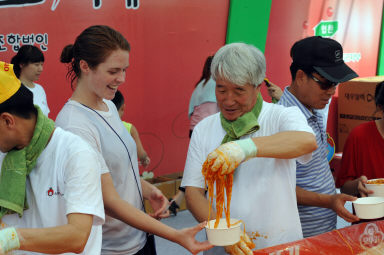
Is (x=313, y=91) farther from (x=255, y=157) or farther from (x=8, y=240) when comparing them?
(x=8, y=240)

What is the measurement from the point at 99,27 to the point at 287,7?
5169mm

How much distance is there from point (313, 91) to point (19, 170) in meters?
1.29

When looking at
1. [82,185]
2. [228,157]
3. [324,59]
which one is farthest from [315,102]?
[82,185]

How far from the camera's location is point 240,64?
1.69 meters

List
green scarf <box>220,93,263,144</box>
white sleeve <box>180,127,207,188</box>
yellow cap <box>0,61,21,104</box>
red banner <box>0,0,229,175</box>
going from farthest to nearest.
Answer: red banner <box>0,0,229,175</box>
white sleeve <box>180,127,207,188</box>
green scarf <box>220,93,263,144</box>
yellow cap <box>0,61,21,104</box>

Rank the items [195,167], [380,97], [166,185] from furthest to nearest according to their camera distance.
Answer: [166,185], [380,97], [195,167]

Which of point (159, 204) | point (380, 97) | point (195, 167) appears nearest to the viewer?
point (195, 167)

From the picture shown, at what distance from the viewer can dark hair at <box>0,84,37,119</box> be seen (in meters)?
1.43

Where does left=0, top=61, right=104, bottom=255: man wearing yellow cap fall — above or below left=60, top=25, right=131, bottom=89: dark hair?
below

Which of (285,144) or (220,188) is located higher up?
(285,144)

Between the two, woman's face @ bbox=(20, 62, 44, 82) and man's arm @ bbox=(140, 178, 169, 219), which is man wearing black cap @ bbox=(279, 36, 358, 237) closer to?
man's arm @ bbox=(140, 178, 169, 219)

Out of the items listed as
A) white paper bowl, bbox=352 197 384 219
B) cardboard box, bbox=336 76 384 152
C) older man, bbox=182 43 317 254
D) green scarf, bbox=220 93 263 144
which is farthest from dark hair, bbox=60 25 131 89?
cardboard box, bbox=336 76 384 152

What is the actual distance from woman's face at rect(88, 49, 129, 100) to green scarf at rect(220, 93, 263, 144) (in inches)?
18.1

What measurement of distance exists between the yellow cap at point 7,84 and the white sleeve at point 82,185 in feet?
0.85
